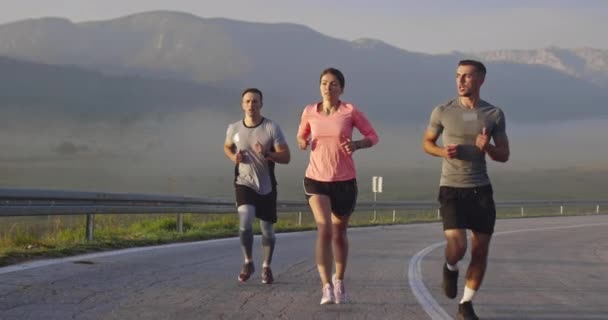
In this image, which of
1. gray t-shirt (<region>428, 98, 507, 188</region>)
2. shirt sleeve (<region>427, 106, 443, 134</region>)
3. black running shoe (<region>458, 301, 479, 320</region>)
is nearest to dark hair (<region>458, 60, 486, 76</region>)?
gray t-shirt (<region>428, 98, 507, 188</region>)

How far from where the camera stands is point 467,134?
6.95 m

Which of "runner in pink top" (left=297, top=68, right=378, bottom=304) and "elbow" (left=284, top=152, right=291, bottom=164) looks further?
"elbow" (left=284, top=152, right=291, bottom=164)

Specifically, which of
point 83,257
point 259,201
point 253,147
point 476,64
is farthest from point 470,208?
point 83,257

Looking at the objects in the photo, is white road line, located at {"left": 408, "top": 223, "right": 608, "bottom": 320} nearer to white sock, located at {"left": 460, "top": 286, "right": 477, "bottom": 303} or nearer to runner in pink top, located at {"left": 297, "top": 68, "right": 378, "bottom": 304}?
white sock, located at {"left": 460, "top": 286, "right": 477, "bottom": 303}

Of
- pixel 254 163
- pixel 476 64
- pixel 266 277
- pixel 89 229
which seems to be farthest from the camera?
pixel 89 229

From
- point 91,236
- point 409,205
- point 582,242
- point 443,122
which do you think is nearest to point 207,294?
point 443,122

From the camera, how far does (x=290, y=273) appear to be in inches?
423

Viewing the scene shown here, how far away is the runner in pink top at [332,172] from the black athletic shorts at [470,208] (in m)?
1.22

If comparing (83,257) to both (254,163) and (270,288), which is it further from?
(270,288)

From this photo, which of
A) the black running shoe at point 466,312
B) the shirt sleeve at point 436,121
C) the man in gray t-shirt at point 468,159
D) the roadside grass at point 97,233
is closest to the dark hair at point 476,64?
the man in gray t-shirt at point 468,159

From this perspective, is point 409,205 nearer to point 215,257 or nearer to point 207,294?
point 215,257

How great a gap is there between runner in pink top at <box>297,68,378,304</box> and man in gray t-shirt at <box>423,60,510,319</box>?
1.07 metres

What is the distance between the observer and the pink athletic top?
315 inches

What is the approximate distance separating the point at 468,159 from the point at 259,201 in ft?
10.7
